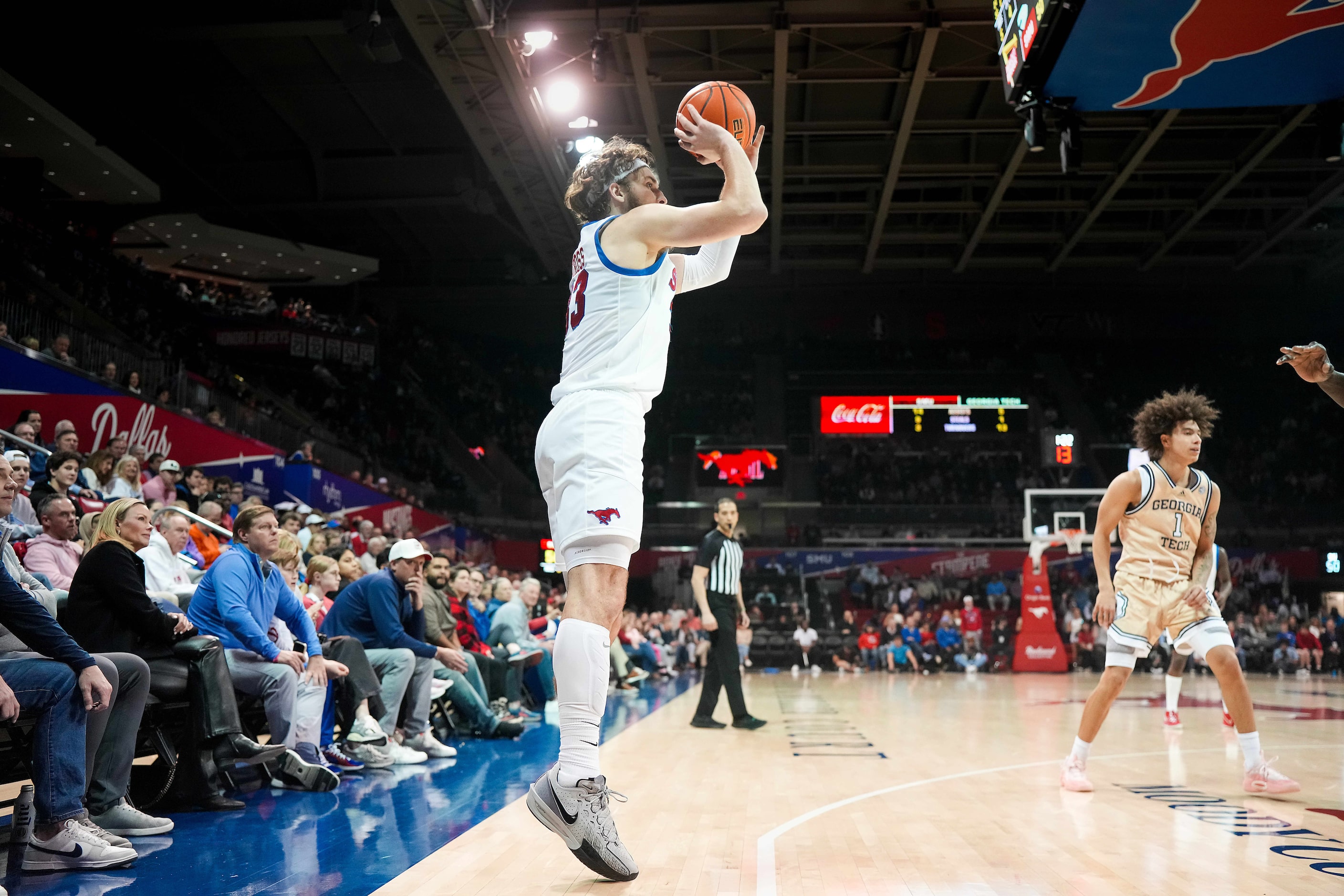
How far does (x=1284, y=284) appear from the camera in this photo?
88.3 feet

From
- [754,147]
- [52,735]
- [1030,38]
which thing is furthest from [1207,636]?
[1030,38]

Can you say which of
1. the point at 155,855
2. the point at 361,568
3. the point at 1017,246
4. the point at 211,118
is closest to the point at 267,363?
the point at 211,118

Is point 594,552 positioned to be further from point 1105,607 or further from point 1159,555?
point 1159,555

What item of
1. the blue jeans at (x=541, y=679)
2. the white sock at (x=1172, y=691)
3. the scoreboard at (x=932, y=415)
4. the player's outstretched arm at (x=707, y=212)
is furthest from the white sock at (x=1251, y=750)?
the scoreboard at (x=932, y=415)

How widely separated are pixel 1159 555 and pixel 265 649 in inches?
172

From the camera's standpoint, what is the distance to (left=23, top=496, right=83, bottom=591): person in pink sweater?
5742 millimetres

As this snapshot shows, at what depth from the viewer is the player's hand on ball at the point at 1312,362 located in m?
4.10

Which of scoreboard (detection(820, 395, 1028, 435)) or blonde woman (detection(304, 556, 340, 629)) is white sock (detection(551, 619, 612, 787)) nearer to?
blonde woman (detection(304, 556, 340, 629))

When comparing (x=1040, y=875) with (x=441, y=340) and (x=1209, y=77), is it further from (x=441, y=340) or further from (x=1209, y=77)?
(x=441, y=340)

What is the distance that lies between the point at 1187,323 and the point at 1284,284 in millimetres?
3051

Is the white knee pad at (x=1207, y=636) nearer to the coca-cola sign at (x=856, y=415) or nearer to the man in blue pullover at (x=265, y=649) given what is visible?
the man in blue pullover at (x=265, y=649)

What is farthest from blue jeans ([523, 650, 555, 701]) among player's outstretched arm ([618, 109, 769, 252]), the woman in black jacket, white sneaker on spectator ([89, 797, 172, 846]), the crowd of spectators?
player's outstretched arm ([618, 109, 769, 252])

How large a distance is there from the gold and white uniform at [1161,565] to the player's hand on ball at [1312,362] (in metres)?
1.07

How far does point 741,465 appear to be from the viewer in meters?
25.9
